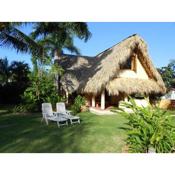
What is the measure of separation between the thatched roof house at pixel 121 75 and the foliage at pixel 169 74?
18490 millimetres

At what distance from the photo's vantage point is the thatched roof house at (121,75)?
17219mm

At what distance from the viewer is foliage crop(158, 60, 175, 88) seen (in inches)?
1476

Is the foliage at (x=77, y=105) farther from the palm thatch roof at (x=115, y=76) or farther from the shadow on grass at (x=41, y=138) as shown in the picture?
the shadow on grass at (x=41, y=138)

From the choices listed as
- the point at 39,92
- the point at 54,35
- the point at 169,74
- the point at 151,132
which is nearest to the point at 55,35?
the point at 54,35

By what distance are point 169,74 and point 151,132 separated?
111ft

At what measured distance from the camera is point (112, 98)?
2111 centimetres

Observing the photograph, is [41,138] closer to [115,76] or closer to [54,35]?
[115,76]

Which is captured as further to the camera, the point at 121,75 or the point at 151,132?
the point at 121,75

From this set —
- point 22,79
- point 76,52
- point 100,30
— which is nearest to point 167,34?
point 100,30

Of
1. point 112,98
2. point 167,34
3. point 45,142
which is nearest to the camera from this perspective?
point 45,142

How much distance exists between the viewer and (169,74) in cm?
3866

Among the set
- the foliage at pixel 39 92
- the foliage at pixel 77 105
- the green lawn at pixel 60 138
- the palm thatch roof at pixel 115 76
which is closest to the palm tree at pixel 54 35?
the palm thatch roof at pixel 115 76
